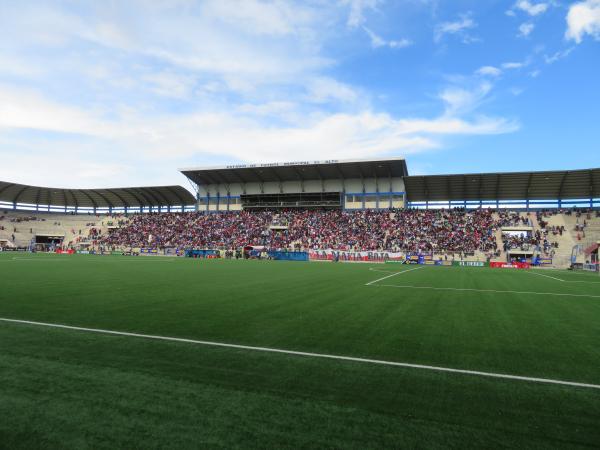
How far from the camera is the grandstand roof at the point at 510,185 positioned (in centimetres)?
5509

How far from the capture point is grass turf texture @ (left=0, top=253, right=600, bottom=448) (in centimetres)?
363

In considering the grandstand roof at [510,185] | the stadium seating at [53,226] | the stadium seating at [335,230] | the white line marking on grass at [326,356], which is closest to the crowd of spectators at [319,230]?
the stadium seating at [335,230]

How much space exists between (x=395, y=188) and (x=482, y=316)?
58815 millimetres

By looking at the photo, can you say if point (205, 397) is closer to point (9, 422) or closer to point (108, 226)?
point (9, 422)

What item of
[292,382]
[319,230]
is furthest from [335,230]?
[292,382]

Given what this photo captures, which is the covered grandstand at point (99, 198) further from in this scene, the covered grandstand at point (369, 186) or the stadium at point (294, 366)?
the stadium at point (294, 366)

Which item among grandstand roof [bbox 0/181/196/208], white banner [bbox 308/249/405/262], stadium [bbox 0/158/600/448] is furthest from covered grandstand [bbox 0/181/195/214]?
stadium [bbox 0/158/600/448]

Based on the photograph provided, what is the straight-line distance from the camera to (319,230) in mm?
63812

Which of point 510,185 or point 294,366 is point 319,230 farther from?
point 294,366

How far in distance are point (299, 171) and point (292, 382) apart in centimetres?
6425

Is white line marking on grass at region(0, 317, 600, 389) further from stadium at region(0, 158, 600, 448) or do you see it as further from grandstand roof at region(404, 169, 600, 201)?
grandstand roof at region(404, 169, 600, 201)

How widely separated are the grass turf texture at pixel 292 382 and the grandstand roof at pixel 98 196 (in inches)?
2769

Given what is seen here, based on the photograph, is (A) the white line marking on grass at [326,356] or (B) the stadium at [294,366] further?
(A) the white line marking on grass at [326,356]

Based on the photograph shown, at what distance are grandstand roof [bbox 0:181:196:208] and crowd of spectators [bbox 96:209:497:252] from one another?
3852 mm
